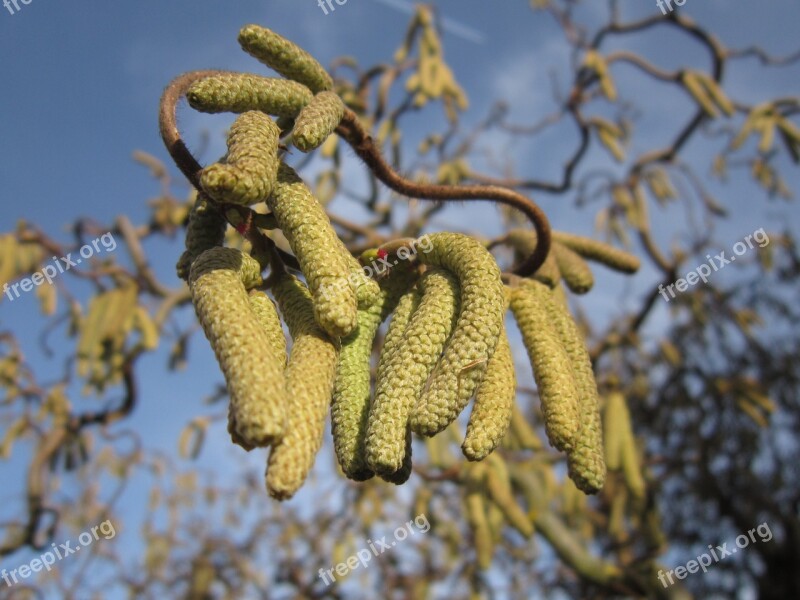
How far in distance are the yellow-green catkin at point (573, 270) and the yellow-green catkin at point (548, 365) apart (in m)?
0.18

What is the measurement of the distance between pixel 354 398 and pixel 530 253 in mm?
644

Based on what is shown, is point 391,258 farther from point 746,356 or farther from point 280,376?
point 746,356

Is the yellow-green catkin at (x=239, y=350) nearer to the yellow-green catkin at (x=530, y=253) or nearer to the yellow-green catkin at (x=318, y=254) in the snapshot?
the yellow-green catkin at (x=318, y=254)

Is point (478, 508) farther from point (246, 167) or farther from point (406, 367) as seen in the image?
point (246, 167)

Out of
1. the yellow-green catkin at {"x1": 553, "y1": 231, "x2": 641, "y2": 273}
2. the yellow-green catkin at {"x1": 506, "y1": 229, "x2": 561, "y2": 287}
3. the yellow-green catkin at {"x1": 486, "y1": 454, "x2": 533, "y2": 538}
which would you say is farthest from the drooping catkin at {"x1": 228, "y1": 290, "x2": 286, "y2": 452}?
the yellow-green catkin at {"x1": 486, "y1": 454, "x2": 533, "y2": 538}

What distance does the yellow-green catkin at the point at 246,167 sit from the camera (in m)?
0.92

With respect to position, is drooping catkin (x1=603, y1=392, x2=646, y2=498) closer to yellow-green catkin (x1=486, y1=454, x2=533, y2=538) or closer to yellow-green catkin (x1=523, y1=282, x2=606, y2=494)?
yellow-green catkin (x1=486, y1=454, x2=533, y2=538)

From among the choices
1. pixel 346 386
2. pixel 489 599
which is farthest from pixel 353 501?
pixel 346 386

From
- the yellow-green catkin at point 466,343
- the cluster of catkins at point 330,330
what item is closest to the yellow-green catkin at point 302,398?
the cluster of catkins at point 330,330

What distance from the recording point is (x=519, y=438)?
3.11 meters

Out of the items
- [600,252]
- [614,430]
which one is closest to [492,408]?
[600,252]

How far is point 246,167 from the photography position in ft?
3.08

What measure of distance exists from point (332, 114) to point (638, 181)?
12.7 feet

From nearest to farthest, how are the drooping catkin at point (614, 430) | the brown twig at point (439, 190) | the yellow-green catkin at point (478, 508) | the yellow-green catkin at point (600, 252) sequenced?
the brown twig at point (439, 190), the yellow-green catkin at point (600, 252), the drooping catkin at point (614, 430), the yellow-green catkin at point (478, 508)
